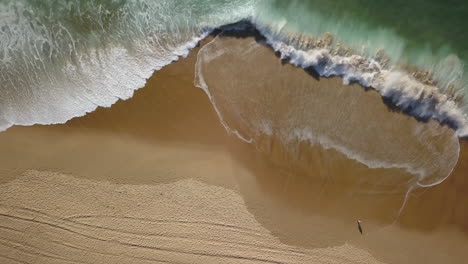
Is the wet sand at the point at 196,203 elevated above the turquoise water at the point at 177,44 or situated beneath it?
situated beneath

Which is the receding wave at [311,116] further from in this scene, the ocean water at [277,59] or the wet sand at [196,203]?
the wet sand at [196,203]

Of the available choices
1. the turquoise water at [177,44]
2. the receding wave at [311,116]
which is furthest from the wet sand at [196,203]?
the turquoise water at [177,44]

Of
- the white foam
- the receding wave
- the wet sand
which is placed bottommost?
the wet sand

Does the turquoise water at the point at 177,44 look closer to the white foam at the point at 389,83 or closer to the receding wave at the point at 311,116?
the white foam at the point at 389,83

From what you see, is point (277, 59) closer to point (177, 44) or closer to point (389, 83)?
point (177, 44)

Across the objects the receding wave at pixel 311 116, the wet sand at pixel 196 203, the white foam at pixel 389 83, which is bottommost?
the wet sand at pixel 196 203

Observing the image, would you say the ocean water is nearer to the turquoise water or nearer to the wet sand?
the turquoise water

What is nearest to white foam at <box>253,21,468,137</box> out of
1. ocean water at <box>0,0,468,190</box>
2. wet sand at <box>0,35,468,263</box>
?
ocean water at <box>0,0,468,190</box>
